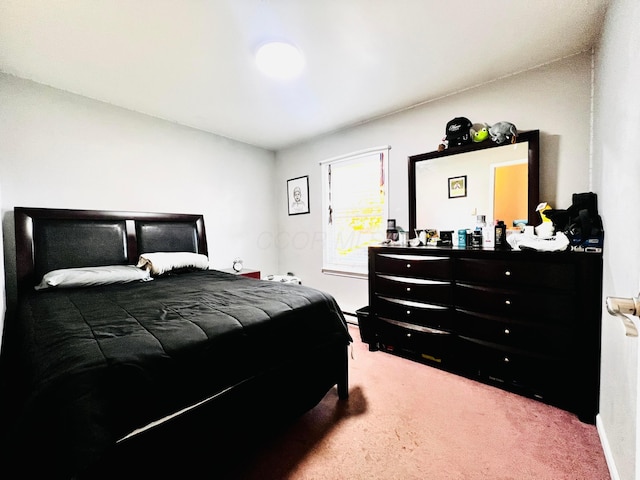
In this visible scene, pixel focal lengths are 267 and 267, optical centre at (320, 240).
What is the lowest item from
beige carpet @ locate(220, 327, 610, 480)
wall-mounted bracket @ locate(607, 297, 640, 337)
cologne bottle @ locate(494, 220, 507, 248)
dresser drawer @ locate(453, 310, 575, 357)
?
beige carpet @ locate(220, 327, 610, 480)

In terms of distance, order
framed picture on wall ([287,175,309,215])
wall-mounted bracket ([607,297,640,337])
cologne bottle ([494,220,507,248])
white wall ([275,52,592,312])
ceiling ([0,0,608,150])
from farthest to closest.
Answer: framed picture on wall ([287,175,309,215])
cologne bottle ([494,220,507,248])
white wall ([275,52,592,312])
ceiling ([0,0,608,150])
wall-mounted bracket ([607,297,640,337])

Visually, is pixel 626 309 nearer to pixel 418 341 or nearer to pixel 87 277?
pixel 418 341

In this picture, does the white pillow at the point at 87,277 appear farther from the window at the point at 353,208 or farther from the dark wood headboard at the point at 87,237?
the window at the point at 353,208

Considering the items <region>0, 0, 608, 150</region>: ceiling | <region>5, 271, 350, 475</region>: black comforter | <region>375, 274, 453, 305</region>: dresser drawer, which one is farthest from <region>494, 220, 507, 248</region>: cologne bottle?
<region>5, 271, 350, 475</region>: black comforter

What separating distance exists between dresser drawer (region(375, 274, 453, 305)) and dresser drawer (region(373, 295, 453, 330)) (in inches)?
2.0

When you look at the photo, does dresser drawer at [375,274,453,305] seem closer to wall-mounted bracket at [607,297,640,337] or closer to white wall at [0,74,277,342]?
wall-mounted bracket at [607,297,640,337]

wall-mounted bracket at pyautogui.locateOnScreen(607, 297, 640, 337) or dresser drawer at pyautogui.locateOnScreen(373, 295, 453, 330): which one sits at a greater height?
wall-mounted bracket at pyautogui.locateOnScreen(607, 297, 640, 337)

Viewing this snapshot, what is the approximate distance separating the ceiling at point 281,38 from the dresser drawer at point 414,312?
194 cm

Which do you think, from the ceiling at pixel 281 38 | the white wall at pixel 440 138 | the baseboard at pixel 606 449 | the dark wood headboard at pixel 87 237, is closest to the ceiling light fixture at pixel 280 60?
the ceiling at pixel 281 38

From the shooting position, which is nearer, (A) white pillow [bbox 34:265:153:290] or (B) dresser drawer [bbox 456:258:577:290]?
(B) dresser drawer [bbox 456:258:577:290]

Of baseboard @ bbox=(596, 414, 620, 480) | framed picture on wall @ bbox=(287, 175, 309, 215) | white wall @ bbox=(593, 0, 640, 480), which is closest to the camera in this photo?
white wall @ bbox=(593, 0, 640, 480)

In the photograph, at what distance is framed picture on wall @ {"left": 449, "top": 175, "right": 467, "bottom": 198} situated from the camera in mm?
2492

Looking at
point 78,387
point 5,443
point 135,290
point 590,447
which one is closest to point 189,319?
point 78,387

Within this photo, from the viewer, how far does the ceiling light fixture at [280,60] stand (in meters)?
1.84
